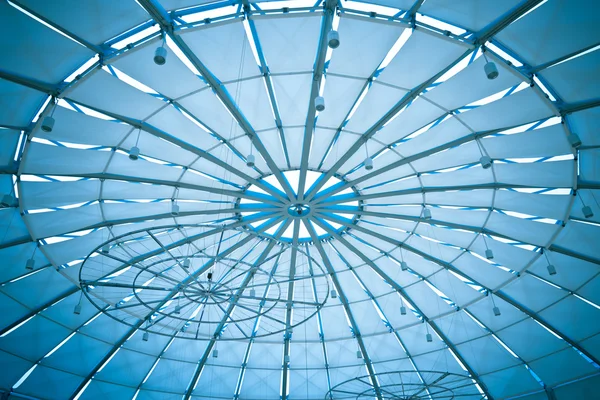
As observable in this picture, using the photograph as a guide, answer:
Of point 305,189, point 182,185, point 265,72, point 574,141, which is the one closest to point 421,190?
point 305,189


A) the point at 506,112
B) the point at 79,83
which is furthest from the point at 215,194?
the point at 506,112

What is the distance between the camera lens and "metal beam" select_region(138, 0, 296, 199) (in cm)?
1451

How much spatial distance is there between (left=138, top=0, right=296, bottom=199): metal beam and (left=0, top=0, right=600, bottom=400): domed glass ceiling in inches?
3.8

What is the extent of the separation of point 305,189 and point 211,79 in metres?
10.3

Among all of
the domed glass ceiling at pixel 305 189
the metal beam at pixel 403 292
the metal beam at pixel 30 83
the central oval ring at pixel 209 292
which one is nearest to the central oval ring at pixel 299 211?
the domed glass ceiling at pixel 305 189

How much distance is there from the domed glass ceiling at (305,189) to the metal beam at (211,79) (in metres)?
0.10

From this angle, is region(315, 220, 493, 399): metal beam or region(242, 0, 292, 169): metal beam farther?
region(315, 220, 493, 399): metal beam

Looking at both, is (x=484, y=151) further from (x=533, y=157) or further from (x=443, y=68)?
(x=443, y=68)

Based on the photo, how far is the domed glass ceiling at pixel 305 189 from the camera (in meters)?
15.3

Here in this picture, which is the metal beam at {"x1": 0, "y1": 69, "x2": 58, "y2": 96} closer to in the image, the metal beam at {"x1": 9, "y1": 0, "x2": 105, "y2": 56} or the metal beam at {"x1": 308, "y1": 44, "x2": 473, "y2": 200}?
the metal beam at {"x1": 9, "y1": 0, "x2": 105, "y2": 56}

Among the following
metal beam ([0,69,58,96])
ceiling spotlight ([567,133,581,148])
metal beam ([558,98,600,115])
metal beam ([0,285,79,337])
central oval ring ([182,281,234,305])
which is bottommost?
central oval ring ([182,281,234,305])

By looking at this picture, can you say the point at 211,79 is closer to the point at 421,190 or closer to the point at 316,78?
the point at 316,78

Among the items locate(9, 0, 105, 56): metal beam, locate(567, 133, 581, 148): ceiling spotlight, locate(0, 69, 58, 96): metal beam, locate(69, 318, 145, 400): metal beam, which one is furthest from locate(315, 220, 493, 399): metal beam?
locate(69, 318, 145, 400): metal beam

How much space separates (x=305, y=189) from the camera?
25.8m
